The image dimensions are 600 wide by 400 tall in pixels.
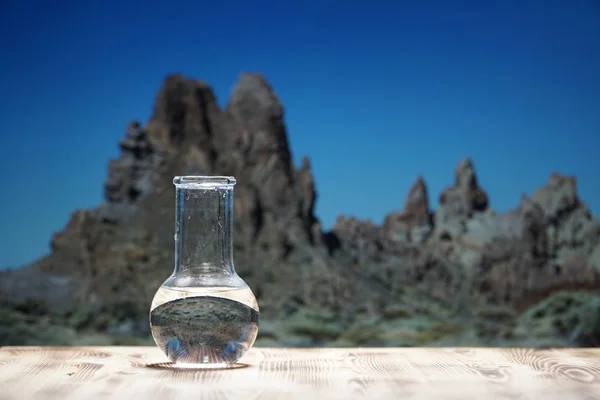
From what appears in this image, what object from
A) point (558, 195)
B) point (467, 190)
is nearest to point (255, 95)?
point (467, 190)

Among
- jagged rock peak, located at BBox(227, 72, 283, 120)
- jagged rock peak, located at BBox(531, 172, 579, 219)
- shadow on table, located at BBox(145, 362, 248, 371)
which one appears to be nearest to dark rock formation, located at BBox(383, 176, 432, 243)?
jagged rock peak, located at BBox(531, 172, 579, 219)

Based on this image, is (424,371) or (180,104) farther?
(180,104)

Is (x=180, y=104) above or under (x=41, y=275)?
above

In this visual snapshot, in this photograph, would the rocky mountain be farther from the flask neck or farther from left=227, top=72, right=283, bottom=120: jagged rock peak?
the flask neck

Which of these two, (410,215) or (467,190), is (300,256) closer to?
(410,215)

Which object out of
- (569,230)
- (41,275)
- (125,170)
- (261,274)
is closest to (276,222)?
(261,274)

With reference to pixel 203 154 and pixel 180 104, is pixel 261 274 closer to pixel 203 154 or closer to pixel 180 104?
pixel 203 154

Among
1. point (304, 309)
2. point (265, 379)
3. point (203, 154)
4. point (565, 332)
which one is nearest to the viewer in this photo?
point (265, 379)
